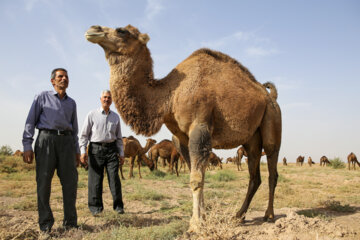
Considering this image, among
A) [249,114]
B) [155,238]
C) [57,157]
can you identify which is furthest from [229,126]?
[57,157]

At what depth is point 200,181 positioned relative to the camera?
3943mm

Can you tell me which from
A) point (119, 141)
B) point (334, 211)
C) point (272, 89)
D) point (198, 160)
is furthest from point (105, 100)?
point (334, 211)

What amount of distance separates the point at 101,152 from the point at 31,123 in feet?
7.05

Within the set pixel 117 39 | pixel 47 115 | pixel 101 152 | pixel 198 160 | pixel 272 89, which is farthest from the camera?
pixel 272 89

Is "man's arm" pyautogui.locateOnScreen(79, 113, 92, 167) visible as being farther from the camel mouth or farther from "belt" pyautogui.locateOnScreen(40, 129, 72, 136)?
the camel mouth

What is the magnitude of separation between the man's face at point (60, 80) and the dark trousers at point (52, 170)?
85 cm

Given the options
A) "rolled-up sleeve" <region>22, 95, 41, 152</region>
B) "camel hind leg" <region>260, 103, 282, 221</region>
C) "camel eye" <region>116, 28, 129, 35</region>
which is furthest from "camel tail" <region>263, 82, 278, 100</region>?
"rolled-up sleeve" <region>22, 95, 41, 152</region>

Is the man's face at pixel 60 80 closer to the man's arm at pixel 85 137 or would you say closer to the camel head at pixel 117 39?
the camel head at pixel 117 39

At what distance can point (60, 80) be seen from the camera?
448 centimetres

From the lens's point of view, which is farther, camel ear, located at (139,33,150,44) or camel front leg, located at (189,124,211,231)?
camel ear, located at (139,33,150,44)

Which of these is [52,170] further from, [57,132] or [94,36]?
[94,36]

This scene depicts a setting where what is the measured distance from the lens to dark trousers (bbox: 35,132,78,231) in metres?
4.14

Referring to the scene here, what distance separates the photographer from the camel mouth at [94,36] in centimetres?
427

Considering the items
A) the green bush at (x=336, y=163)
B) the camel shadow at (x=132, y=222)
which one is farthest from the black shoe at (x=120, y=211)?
the green bush at (x=336, y=163)
